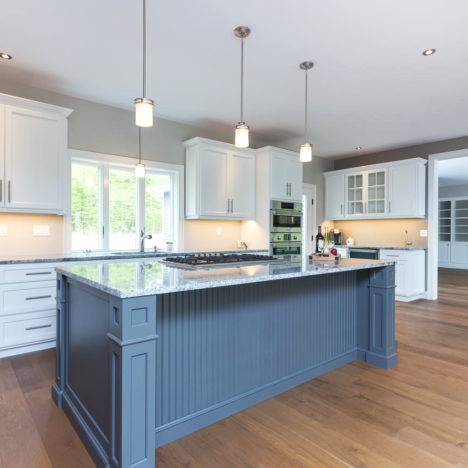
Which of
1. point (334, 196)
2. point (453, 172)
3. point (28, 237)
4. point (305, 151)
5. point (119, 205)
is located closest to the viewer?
point (305, 151)

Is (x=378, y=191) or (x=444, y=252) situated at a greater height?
(x=378, y=191)

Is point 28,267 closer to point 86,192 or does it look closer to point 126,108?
point 86,192

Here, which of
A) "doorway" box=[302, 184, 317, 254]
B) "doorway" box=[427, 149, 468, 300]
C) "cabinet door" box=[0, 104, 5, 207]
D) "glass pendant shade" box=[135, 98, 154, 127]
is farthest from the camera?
"doorway" box=[302, 184, 317, 254]

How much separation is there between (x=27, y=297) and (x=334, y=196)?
5.68 metres

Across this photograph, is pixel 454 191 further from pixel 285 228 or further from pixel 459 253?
pixel 285 228

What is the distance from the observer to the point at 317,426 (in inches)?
78.4

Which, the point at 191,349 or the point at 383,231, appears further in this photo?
the point at 383,231

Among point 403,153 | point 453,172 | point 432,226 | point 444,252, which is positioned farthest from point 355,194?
point 444,252

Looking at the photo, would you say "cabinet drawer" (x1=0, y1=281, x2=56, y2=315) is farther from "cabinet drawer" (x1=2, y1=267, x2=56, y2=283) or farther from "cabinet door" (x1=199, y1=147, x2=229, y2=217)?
"cabinet door" (x1=199, y1=147, x2=229, y2=217)

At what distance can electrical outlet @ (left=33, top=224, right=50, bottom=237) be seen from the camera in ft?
12.2

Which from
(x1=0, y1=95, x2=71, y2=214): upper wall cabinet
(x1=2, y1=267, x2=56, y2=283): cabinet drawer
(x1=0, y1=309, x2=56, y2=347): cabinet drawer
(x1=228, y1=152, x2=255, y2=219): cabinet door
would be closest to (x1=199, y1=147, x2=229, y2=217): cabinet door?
(x1=228, y1=152, x2=255, y2=219): cabinet door

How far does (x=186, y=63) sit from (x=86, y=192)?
6.64 feet

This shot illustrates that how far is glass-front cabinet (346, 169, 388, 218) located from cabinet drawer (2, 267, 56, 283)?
5.42 meters

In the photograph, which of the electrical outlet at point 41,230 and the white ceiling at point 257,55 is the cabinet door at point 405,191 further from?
the electrical outlet at point 41,230
